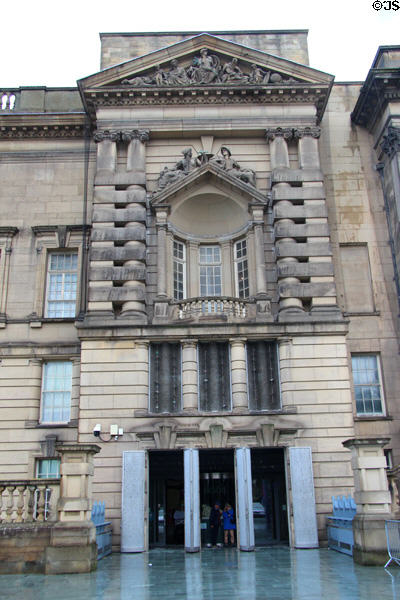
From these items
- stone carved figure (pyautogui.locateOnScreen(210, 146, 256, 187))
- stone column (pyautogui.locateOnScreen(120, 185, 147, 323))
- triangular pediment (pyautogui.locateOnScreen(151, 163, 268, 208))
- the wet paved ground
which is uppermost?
stone carved figure (pyautogui.locateOnScreen(210, 146, 256, 187))

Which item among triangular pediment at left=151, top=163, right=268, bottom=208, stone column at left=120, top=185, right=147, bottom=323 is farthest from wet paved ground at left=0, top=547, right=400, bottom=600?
triangular pediment at left=151, top=163, right=268, bottom=208

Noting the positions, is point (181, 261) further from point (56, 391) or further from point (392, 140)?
point (392, 140)

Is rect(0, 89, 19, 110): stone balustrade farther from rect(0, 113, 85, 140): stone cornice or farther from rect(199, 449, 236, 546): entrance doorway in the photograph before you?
rect(199, 449, 236, 546): entrance doorway

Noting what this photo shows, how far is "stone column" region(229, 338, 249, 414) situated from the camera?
878 inches

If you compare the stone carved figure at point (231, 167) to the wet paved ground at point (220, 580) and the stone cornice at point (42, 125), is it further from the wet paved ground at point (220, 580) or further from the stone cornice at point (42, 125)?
the wet paved ground at point (220, 580)

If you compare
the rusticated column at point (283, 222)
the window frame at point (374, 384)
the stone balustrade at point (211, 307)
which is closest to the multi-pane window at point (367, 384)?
the window frame at point (374, 384)

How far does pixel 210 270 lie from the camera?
2658 cm

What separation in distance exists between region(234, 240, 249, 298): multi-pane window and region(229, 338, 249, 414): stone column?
3.10 meters

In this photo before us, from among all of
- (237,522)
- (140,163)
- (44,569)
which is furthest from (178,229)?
(44,569)

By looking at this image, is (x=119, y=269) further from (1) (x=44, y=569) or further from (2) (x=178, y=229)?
(1) (x=44, y=569)

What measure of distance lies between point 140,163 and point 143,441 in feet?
38.9

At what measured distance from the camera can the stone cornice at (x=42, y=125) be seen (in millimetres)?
27938

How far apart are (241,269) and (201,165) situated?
4810mm

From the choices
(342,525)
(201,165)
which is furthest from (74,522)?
(201,165)
